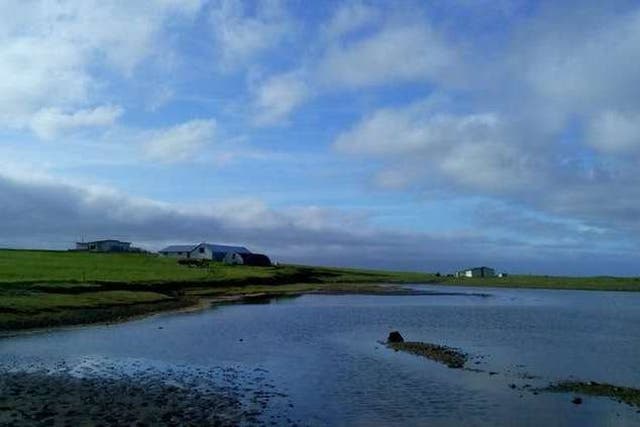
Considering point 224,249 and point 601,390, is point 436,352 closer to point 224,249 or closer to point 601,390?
point 601,390

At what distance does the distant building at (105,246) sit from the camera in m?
179

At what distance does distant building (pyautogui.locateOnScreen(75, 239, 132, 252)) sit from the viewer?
179000mm

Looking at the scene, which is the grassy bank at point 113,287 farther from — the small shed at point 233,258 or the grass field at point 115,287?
the small shed at point 233,258

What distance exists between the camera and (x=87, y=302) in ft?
209

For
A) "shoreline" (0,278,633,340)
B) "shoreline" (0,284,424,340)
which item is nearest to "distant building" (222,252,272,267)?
"shoreline" (0,278,633,340)

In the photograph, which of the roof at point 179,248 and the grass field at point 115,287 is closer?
the grass field at point 115,287

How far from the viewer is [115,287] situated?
264ft

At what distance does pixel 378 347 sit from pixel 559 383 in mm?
15550

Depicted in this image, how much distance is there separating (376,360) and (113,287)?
4850cm

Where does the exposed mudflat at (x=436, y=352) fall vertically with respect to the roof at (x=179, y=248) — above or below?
below

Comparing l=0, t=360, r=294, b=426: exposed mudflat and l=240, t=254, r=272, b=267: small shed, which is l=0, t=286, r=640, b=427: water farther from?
l=240, t=254, r=272, b=267: small shed

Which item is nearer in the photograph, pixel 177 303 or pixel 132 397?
pixel 132 397

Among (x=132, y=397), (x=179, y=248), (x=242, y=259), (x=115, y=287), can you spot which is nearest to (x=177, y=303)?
(x=115, y=287)

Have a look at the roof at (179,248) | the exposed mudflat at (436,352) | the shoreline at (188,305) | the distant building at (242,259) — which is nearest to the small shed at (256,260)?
the distant building at (242,259)
